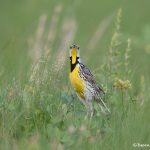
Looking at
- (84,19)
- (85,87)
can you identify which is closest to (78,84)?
(85,87)

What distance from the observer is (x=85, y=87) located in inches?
263

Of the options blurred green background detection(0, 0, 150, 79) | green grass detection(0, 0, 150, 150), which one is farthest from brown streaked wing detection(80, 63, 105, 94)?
blurred green background detection(0, 0, 150, 79)

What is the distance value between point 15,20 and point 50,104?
770cm

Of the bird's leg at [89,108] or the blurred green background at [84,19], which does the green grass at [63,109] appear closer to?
the bird's leg at [89,108]

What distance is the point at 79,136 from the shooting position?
582 cm

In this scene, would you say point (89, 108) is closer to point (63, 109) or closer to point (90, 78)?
point (90, 78)

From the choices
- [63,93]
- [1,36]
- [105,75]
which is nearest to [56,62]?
[63,93]

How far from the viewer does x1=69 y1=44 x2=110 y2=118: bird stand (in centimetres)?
664

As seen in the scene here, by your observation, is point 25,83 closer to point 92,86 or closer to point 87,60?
point 92,86

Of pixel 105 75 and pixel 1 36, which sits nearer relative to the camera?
pixel 105 75

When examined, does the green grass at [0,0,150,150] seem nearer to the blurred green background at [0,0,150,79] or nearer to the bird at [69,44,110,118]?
the bird at [69,44,110,118]

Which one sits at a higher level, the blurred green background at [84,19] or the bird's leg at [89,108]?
the blurred green background at [84,19]

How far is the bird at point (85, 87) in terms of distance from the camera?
21.8 ft

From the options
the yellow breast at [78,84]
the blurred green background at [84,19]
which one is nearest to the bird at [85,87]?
the yellow breast at [78,84]
